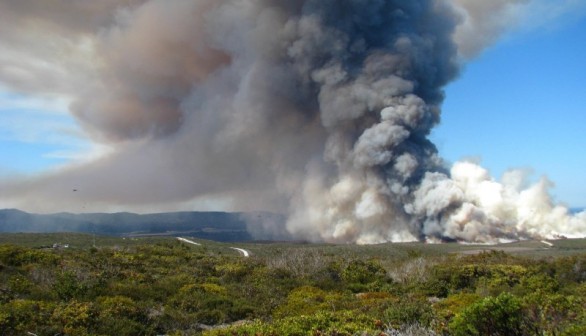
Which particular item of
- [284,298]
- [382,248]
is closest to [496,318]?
[284,298]

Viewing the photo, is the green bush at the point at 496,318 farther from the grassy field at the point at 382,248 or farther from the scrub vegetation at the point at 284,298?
the grassy field at the point at 382,248

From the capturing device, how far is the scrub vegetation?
9.04 m

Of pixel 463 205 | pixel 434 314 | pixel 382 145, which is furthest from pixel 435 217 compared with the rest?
pixel 434 314

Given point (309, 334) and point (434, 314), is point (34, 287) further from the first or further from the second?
point (434, 314)

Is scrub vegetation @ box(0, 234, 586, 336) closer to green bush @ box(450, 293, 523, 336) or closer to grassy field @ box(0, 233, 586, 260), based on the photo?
green bush @ box(450, 293, 523, 336)

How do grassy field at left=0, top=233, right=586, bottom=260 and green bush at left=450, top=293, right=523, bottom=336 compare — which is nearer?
green bush at left=450, top=293, right=523, bottom=336

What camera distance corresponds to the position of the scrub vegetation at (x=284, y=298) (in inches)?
356

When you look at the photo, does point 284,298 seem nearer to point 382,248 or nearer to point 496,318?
point 496,318

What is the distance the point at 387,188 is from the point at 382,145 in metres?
7.47

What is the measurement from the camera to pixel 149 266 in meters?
25.2

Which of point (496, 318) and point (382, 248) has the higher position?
point (496, 318)

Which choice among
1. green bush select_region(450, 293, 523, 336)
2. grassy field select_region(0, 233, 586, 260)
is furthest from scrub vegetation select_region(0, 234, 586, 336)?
grassy field select_region(0, 233, 586, 260)

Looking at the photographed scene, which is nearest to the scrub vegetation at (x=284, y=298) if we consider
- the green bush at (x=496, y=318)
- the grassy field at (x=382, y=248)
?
the green bush at (x=496, y=318)

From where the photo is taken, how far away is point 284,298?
57.6ft
